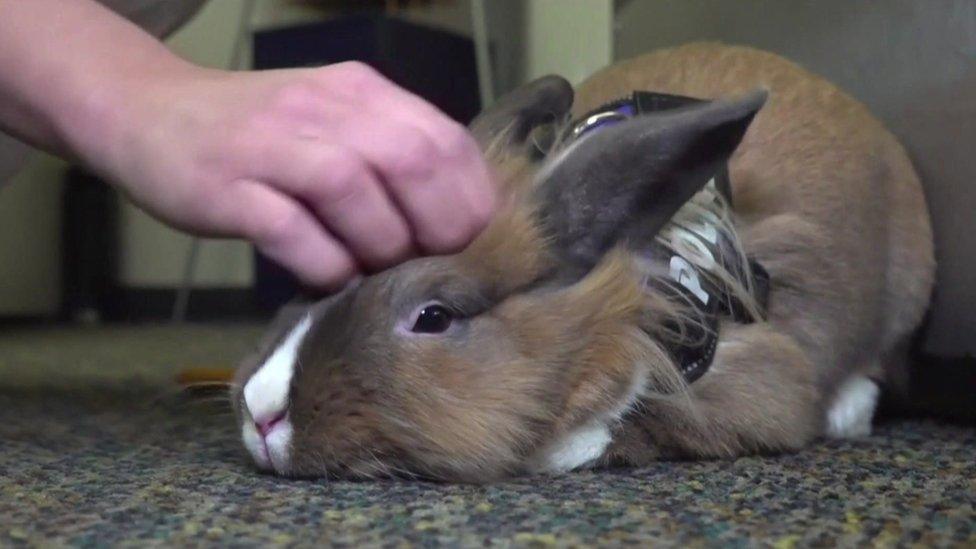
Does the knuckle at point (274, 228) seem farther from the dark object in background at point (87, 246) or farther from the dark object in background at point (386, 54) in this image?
the dark object in background at point (87, 246)

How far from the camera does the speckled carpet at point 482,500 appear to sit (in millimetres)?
675

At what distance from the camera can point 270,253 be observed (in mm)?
778

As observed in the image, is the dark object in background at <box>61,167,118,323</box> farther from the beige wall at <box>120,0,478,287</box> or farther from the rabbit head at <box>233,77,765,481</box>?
the rabbit head at <box>233,77,765,481</box>

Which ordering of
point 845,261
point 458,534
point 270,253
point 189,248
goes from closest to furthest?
point 458,534 < point 270,253 < point 845,261 < point 189,248

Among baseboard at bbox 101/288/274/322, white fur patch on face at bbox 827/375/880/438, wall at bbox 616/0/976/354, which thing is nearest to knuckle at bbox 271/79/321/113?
white fur patch on face at bbox 827/375/880/438

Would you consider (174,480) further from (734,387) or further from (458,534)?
(734,387)

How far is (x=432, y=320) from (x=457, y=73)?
221 cm

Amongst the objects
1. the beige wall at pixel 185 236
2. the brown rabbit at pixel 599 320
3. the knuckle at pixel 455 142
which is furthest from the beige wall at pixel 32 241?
the knuckle at pixel 455 142

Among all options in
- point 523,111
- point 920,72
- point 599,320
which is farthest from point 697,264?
point 920,72

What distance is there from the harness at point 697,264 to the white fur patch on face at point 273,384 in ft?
1.04

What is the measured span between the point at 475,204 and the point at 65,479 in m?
0.38

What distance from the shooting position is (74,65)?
0.77 metres

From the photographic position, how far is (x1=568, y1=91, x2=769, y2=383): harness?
98cm

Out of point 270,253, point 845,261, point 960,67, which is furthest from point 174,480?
point 960,67
